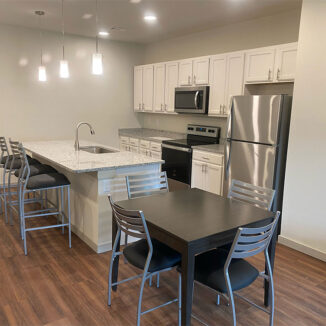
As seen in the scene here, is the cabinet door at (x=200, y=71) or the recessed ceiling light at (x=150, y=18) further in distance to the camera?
the cabinet door at (x=200, y=71)

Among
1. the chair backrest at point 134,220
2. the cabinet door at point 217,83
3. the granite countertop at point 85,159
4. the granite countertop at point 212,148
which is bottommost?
the chair backrest at point 134,220

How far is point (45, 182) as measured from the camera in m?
3.06

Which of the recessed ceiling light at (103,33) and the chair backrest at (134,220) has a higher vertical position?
the recessed ceiling light at (103,33)

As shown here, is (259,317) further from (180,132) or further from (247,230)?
(180,132)

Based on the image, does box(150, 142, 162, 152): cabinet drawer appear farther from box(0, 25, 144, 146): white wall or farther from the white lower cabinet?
box(0, 25, 144, 146): white wall

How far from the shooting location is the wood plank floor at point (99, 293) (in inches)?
83.7

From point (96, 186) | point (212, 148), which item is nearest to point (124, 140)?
point (212, 148)

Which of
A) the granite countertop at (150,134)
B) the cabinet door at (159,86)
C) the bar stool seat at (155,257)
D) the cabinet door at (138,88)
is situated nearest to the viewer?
the bar stool seat at (155,257)

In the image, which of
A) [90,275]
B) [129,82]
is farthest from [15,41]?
[90,275]

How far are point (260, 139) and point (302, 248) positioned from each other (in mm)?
1220

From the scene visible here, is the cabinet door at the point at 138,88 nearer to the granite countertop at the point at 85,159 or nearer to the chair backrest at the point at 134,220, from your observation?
the granite countertop at the point at 85,159

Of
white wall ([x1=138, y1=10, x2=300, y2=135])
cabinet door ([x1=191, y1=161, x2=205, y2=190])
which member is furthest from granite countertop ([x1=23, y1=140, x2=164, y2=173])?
white wall ([x1=138, y1=10, x2=300, y2=135])

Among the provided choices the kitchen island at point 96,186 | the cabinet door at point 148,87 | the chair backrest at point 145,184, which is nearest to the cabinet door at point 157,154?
the cabinet door at point 148,87

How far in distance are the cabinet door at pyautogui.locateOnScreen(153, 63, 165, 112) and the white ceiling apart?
0.60 meters
